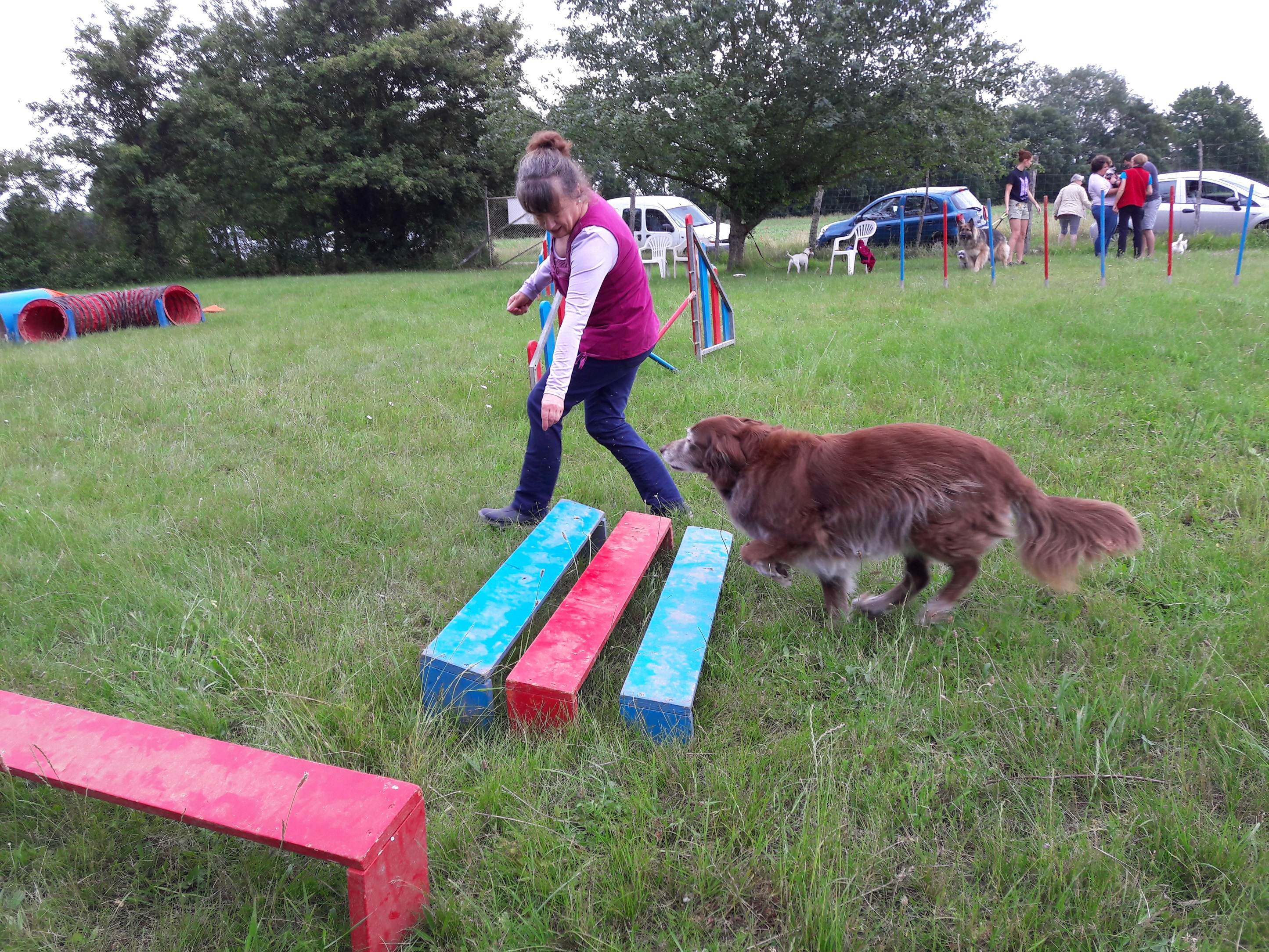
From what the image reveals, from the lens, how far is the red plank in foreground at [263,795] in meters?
1.52

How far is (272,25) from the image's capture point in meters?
21.3

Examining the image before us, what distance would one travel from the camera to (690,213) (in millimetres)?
17625

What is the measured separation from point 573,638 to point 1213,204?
18.3 metres

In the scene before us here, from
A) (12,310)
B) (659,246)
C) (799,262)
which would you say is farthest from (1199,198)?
(12,310)

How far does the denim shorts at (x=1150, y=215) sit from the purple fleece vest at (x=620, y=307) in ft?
42.3

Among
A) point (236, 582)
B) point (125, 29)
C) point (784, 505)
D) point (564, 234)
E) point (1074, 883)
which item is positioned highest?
point (125, 29)

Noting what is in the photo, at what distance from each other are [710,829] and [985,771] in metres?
0.82

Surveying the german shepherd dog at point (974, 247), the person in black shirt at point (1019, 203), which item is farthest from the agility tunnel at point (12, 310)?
the person in black shirt at point (1019, 203)

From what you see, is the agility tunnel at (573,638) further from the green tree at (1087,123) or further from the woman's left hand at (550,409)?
the green tree at (1087,123)

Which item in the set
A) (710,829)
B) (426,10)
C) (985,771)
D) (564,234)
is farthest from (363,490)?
(426,10)

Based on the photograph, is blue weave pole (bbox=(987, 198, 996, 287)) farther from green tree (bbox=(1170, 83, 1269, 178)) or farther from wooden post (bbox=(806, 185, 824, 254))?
green tree (bbox=(1170, 83, 1269, 178))

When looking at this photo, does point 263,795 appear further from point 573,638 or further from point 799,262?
point 799,262

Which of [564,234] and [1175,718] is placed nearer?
[1175,718]

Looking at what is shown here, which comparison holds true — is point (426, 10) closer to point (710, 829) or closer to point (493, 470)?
point (493, 470)
